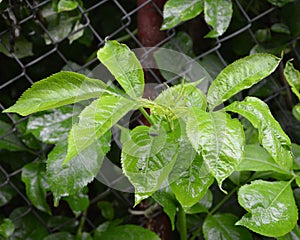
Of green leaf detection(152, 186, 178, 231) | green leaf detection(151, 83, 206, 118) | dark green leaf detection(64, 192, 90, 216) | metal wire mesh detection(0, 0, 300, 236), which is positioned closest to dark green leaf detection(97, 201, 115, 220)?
metal wire mesh detection(0, 0, 300, 236)

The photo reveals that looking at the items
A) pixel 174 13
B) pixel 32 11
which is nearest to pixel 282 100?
pixel 174 13

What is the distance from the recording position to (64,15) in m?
1.24

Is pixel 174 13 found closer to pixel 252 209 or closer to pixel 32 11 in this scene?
pixel 32 11

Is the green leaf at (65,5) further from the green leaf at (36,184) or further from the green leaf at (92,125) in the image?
the green leaf at (92,125)

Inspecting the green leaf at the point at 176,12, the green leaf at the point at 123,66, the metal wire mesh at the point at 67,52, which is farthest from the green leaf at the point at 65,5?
the green leaf at the point at 123,66

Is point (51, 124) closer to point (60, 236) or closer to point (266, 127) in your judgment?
point (60, 236)

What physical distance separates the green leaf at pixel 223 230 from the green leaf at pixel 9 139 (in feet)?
1.51

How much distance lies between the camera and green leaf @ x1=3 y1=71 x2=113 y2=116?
70 centimetres

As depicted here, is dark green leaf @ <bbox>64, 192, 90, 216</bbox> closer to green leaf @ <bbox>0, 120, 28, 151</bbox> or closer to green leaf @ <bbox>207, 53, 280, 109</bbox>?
green leaf @ <bbox>0, 120, 28, 151</bbox>

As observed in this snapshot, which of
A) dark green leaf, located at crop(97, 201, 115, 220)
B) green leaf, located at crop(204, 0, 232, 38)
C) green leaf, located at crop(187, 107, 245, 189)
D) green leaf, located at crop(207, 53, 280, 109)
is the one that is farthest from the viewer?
dark green leaf, located at crop(97, 201, 115, 220)

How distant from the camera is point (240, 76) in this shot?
2.58 ft

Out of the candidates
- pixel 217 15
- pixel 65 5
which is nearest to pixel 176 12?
pixel 217 15

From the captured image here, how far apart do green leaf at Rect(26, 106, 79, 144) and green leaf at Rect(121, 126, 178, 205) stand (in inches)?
15.5

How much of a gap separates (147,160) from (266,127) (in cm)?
17
